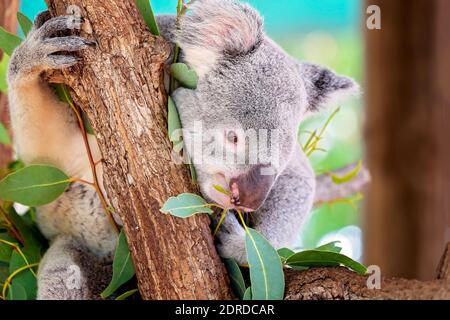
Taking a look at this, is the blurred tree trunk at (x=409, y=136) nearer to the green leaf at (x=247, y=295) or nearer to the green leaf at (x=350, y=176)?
the green leaf at (x=350, y=176)

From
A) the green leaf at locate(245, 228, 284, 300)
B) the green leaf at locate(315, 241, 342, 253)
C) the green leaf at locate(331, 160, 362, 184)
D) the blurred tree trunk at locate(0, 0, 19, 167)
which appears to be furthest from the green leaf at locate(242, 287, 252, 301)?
the blurred tree trunk at locate(0, 0, 19, 167)

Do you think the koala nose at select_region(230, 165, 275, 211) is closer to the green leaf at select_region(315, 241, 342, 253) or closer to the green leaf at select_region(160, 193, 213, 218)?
→ the green leaf at select_region(160, 193, 213, 218)

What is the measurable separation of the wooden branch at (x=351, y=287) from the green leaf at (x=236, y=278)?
0.14 m

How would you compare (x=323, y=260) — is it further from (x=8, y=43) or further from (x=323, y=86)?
(x=8, y=43)

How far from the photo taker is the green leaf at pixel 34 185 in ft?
6.22

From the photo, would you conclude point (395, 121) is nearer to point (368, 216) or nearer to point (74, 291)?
point (368, 216)

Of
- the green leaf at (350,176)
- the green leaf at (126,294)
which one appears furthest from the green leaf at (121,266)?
the green leaf at (350,176)

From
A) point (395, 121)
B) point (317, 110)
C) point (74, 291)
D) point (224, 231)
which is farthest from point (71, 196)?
point (395, 121)

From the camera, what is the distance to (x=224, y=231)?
81.4 inches

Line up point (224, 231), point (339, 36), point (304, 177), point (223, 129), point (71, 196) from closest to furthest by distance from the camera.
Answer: point (223, 129), point (224, 231), point (71, 196), point (304, 177), point (339, 36)

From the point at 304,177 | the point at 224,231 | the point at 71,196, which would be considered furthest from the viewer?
the point at 304,177

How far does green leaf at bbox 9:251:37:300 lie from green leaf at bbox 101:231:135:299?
43 cm
